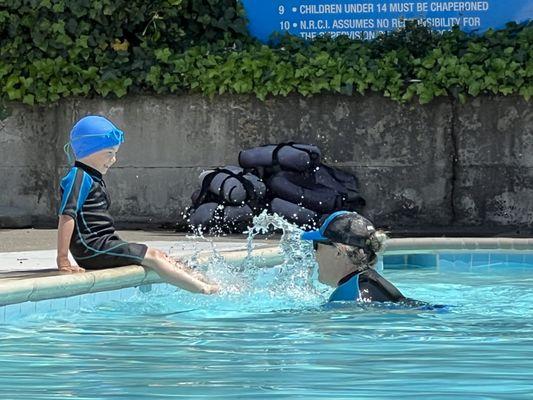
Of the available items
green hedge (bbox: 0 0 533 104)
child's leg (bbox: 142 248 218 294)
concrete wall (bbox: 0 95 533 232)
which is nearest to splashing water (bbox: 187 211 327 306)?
child's leg (bbox: 142 248 218 294)

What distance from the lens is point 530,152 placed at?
40.5 feet

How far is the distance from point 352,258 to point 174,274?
1.57 metres

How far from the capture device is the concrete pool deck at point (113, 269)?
6957 millimetres

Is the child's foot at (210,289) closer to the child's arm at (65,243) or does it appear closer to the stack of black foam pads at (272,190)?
the child's arm at (65,243)

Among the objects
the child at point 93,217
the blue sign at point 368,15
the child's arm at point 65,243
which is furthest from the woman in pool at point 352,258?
the blue sign at point 368,15

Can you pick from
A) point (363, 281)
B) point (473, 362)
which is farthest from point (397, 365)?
point (363, 281)

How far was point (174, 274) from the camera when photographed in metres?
7.71

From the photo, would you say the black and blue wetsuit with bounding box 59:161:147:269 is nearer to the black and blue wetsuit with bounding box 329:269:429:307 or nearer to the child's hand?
the child's hand

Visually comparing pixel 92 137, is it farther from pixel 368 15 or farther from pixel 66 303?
pixel 368 15

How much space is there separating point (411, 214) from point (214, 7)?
3040 mm

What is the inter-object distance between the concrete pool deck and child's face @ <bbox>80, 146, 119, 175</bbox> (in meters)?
0.67

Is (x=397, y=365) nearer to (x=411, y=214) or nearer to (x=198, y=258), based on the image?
(x=198, y=258)

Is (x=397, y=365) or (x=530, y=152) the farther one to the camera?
(x=530, y=152)

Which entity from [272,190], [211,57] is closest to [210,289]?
[272,190]
